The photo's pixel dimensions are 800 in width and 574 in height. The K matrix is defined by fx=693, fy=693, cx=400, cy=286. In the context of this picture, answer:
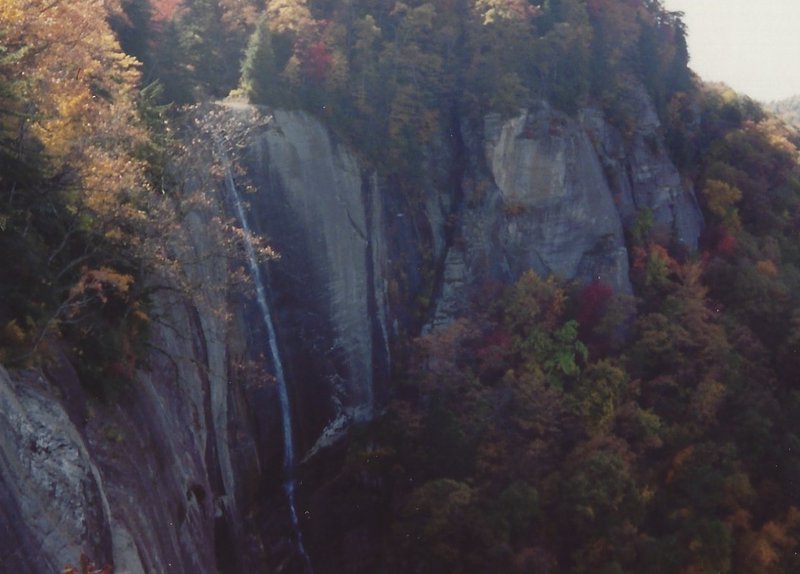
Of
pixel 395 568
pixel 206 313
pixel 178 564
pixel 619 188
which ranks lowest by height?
pixel 395 568

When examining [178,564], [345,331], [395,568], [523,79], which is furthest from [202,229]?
[523,79]

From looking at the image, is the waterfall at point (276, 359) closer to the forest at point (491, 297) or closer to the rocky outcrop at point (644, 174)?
the forest at point (491, 297)

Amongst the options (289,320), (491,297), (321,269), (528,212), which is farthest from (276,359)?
(528,212)

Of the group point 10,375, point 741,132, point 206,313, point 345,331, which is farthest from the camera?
point 741,132

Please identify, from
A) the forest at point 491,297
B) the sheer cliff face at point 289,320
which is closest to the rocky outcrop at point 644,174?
the sheer cliff face at point 289,320

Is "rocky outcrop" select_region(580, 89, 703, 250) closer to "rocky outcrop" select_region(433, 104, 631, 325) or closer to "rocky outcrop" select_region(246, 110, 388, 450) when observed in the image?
"rocky outcrop" select_region(433, 104, 631, 325)

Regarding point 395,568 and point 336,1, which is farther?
point 336,1

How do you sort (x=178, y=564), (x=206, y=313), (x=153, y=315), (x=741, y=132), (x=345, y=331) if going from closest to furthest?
(x=178, y=564), (x=153, y=315), (x=206, y=313), (x=345, y=331), (x=741, y=132)

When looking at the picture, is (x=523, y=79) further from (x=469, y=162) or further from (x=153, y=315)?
(x=153, y=315)
